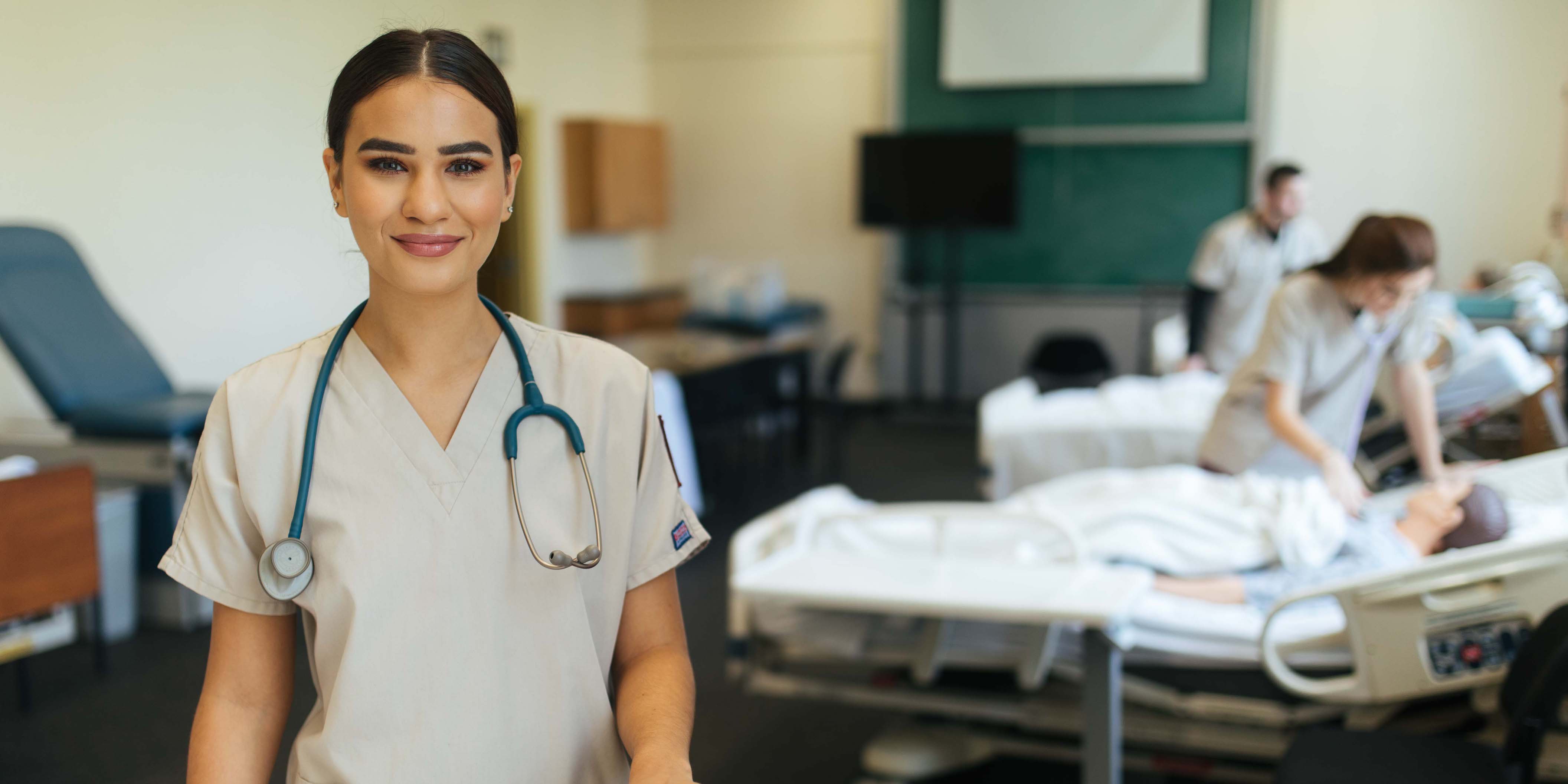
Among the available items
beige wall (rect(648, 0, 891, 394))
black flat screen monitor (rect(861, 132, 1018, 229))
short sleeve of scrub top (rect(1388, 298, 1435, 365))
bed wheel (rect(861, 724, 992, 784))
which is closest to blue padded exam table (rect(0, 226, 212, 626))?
bed wheel (rect(861, 724, 992, 784))

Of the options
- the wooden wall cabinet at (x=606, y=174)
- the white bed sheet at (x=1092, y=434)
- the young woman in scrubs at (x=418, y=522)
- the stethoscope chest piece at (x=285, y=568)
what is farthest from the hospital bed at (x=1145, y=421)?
the wooden wall cabinet at (x=606, y=174)

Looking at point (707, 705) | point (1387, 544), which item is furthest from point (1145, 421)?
point (707, 705)

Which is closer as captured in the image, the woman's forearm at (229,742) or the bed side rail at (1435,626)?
the woman's forearm at (229,742)

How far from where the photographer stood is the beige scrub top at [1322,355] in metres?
2.62

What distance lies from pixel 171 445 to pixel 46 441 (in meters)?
0.75

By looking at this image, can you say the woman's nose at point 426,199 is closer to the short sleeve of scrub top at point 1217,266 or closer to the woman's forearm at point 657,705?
the woman's forearm at point 657,705

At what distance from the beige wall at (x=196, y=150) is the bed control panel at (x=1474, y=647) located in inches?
74.1

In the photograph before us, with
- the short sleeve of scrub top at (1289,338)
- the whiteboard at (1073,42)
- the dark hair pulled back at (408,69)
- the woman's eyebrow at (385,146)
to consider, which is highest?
the whiteboard at (1073,42)

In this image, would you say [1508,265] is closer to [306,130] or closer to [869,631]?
[869,631]

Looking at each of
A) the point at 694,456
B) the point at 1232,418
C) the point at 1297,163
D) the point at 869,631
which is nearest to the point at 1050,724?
the point at 869,631

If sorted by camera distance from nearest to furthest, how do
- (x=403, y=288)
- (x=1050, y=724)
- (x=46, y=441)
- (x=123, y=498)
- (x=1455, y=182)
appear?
1. (x=403, y=288)
2. (x=46, y=441)
3. (x=1050, y=724)
4. (x=123, y=498)
5. (x=1455, y=182)

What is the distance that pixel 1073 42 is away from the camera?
6242 millimetres

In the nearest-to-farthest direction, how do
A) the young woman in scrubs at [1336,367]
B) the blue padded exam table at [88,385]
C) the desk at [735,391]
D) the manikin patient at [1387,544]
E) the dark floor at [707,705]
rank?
the dark floor at [707,705]
the blue padded exam table at [88,385]
the manikin patient at [1387,544]
the young woman in scrubs at [1336,367]
the desk at [735,391]

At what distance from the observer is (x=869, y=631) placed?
2.23 m
